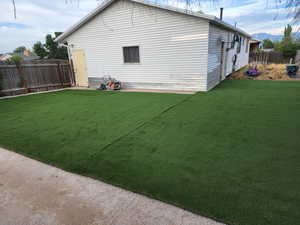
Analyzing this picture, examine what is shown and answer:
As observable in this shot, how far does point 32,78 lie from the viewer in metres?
9.18

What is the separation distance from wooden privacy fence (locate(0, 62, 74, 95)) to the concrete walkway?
7.95 meters

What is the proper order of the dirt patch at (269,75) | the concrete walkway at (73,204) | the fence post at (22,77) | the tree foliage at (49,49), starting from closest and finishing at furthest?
the concrete walkway at (73,204) < the fence post at (22,77) < the dirt patch at (269,75) < the tree foliage at (49,49)

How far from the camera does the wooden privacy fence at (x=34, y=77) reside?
838 cm

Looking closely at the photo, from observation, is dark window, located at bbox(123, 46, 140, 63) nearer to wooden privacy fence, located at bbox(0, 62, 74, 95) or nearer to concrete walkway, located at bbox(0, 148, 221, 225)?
wooden privacy fence, located at bbox(0, 62, 74, 95)

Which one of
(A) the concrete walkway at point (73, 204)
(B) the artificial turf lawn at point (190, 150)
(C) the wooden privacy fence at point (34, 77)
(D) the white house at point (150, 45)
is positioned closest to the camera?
(A) the concrete walkway at point (73, 204)

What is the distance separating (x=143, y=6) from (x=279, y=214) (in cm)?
819

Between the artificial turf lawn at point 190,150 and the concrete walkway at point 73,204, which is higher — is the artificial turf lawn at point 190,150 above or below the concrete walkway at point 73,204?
above

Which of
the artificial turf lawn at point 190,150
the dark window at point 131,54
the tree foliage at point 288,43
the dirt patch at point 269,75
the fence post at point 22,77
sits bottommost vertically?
the artificial turf lawn at point 190,150

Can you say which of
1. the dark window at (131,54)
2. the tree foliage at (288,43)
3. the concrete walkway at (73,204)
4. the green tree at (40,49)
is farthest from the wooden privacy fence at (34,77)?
Result: the green tree at (40,49)

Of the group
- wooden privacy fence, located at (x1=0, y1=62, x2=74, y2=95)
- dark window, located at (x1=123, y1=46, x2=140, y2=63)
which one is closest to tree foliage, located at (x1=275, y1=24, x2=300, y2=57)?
dark window, located at (x1=123, y1=46, x2=140, y2=63)

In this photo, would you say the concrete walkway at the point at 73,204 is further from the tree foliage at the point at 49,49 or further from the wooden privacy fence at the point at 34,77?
the tree foliage at the point at 49,49

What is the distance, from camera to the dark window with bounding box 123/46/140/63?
8.52 m

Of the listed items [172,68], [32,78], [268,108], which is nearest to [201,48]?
[172,68]

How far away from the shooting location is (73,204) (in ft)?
6.03
